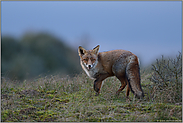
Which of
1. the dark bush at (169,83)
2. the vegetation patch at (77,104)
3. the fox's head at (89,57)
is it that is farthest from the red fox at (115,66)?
the dark bush at (169,83)

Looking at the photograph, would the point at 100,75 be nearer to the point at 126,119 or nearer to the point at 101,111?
the point at 101,111

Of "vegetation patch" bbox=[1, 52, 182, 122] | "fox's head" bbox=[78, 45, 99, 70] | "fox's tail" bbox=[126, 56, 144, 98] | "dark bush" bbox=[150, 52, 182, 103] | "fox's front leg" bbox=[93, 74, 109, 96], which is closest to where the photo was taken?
"vegetation patch" bbox=[1, 52, 182, 122]

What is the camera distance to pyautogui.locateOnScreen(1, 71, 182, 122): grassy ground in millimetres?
6570

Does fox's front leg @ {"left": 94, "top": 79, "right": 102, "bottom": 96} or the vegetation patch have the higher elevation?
fox's front leg @ {"left": 94, "top": 79, "right": 102, "bottom": 96}

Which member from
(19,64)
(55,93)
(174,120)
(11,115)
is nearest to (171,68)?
(174,120)

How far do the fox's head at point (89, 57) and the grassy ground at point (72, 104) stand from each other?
118 cm

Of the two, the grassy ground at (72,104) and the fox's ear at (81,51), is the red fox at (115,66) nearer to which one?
the fox's ear at (81,51)

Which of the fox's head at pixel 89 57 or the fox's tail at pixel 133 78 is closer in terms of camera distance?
the fox's tail at pixel 133 78

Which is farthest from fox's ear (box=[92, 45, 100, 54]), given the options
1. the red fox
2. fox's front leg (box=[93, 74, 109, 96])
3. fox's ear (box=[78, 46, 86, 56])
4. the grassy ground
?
the grassy ground

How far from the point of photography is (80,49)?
829 centimetres

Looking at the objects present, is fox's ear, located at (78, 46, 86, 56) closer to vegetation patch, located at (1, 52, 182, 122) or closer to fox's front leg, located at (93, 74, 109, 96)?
fox's front leg, located at (93, 74, 109, 96)

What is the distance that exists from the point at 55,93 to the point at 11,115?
2368 millimetres

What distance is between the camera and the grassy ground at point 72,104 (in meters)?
6.57

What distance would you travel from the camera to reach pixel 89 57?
8047 mm
